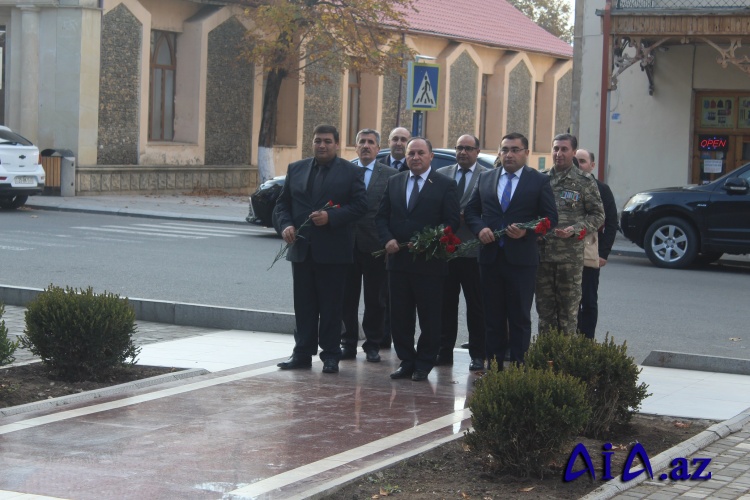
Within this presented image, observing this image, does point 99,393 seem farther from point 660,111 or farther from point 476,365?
point 660,111

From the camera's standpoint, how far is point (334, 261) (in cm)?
969

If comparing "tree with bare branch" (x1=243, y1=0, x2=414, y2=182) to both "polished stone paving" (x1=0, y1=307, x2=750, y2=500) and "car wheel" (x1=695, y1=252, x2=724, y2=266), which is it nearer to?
"car wheel" (x1=695, y1=252, x2=724, y2=266)

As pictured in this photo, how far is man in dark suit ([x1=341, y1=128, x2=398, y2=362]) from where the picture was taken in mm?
10297

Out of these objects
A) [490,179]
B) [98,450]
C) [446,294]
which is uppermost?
[490,179]

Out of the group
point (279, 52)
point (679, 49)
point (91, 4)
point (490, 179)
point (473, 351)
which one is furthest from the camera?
point (279, 52)

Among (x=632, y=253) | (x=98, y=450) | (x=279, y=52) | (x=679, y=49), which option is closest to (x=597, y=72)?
(x=679, y=49)

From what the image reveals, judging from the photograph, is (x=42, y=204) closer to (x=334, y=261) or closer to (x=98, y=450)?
(x=334, y=261)

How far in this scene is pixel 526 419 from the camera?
6.49 metres

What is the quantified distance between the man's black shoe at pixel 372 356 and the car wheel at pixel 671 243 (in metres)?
9.49

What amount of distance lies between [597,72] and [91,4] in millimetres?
12704

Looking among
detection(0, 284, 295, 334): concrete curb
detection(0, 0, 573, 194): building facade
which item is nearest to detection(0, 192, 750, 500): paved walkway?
detection(0, 284, 295, 334): concrete curb

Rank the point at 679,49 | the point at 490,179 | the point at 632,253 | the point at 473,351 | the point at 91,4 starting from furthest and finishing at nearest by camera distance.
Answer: the point at 91,4, the point at 679,49, the point at 632,253, the point at 473,351, the point at 490,179

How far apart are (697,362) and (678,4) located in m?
13.8

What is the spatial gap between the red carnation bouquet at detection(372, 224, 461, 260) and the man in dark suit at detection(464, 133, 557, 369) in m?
0.18
